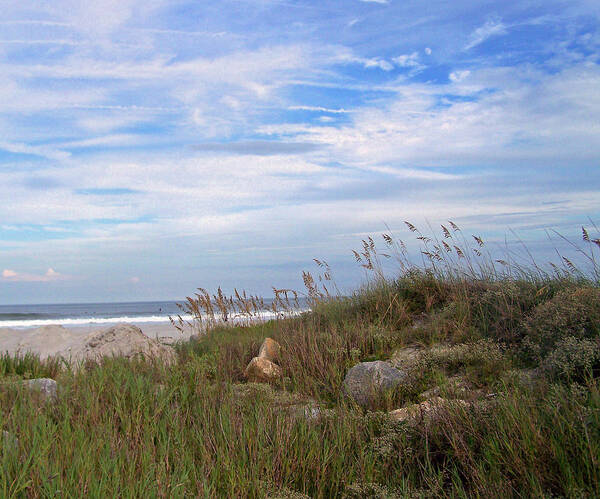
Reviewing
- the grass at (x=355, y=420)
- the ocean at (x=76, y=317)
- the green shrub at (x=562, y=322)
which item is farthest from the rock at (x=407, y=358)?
the ocean at (x=76, y=317)

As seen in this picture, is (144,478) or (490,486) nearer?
(144,478)

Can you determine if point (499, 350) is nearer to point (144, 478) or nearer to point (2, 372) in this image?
point (144, 478)

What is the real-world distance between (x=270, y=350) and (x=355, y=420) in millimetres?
3763

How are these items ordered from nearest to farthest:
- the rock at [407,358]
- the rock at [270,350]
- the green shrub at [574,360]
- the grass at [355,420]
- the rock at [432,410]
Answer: the grass at [355,420] < the rock at [432,410] < the green shrub at [574,360] < the rock at [407,358] < the rock at [270,350]

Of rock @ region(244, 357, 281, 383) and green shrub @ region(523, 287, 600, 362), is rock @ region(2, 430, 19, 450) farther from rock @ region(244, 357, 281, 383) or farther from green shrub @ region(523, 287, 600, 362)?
green shrub @ region(523, 287, 600, 362)

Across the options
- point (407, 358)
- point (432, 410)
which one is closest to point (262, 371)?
point (407, 358)

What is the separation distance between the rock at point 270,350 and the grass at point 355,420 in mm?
285

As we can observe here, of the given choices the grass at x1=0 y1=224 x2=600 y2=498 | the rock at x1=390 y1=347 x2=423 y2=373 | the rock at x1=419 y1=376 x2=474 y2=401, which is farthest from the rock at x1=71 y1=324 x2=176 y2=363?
the rock at x1=419 y1=376 x2=474 y2=401

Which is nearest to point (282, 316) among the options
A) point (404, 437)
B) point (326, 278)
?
point (326, 278)

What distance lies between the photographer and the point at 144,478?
308 centimetres

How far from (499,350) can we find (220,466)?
4416 millimetres

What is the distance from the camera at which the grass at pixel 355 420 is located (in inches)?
130

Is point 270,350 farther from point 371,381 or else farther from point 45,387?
point 45,387

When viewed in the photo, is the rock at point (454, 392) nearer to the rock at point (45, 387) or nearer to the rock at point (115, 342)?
the rock at point (45, 387)
